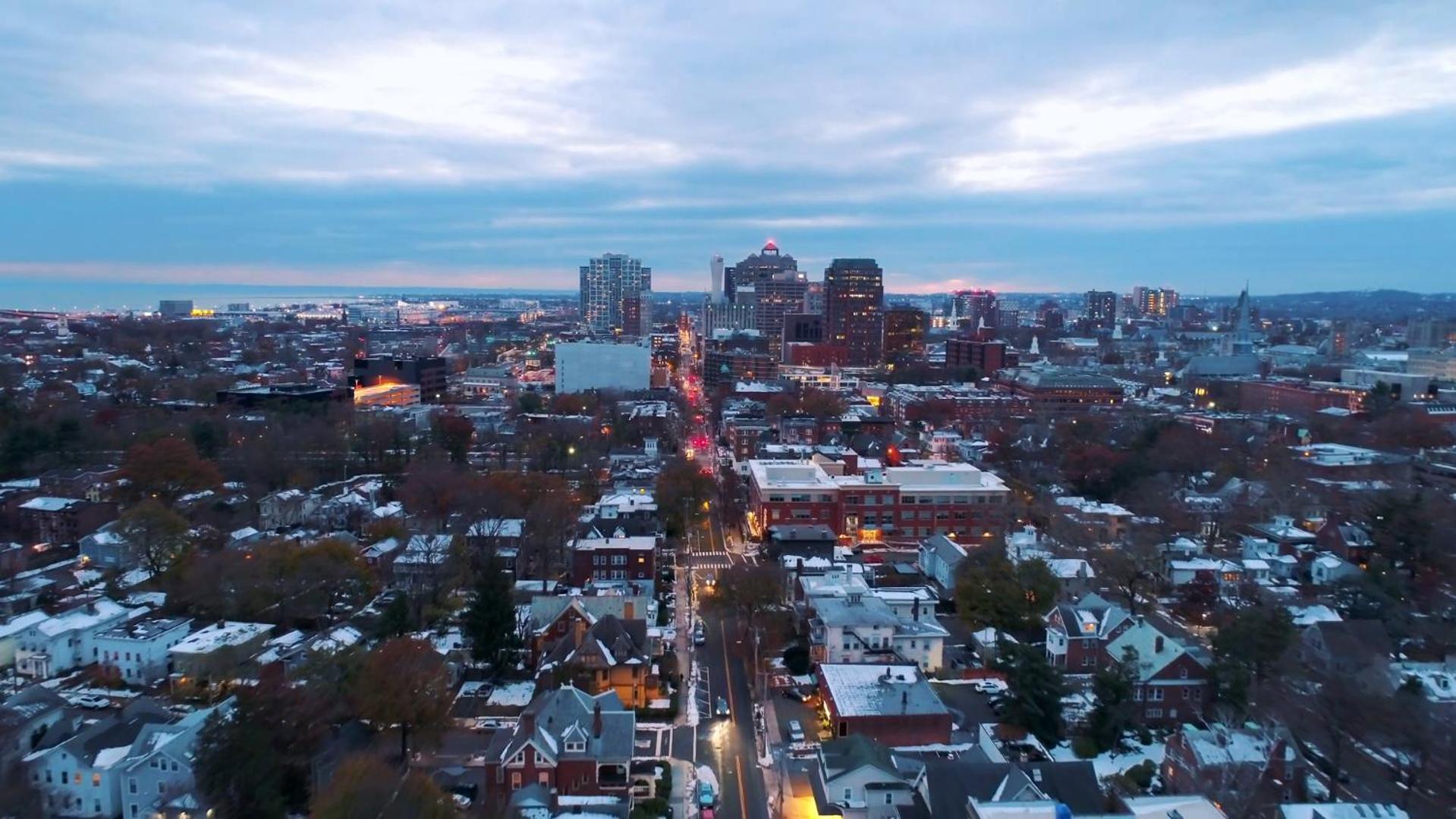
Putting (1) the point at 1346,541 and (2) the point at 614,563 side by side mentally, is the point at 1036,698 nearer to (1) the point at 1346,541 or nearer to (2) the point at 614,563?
(2) the point at 614,563

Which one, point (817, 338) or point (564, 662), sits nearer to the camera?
point (564, 662)

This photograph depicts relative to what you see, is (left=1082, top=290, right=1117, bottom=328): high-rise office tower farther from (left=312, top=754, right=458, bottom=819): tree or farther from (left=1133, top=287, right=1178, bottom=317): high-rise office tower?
(left=312, top=754, right=458, bottom=819): tree

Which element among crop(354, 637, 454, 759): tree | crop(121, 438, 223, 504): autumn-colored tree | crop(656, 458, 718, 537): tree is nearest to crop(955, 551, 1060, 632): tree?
crop(656, 458, 718, 537): tree

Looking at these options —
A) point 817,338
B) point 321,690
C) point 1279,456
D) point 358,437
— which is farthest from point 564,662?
point 817,338

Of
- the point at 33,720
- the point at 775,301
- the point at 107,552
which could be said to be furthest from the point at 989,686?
the point at 775,301

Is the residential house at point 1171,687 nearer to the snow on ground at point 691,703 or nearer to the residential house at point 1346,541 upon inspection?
the snow on ground at point 691,703

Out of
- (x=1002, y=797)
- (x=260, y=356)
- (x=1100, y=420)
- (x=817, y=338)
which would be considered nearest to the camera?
(x=1002, y=797)

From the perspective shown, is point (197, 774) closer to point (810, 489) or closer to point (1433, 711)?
point (1433, 711)
